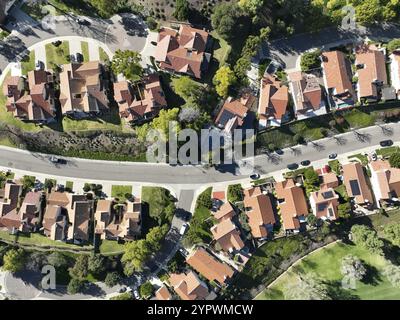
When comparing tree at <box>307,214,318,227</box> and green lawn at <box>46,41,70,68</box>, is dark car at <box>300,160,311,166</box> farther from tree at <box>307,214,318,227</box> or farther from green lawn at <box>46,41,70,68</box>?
green lawn at <box>46,41,70,68</box>

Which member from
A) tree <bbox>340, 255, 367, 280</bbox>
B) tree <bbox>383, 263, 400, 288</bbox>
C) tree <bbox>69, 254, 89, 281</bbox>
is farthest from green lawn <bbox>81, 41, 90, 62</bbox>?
tree <bbox>383, 263, 400, 288</bbox>

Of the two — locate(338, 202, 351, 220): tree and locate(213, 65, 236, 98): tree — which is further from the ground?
locate(213, 65, 236, 98): tree

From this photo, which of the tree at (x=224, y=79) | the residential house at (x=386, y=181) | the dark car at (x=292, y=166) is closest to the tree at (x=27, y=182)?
the tree at (x=224, y=79)

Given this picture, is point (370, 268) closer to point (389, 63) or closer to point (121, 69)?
point (389, 63)

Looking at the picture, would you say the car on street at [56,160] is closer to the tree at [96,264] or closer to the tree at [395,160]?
the tree at [96,264]

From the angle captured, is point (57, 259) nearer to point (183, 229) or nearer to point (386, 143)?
point (183, 229)
